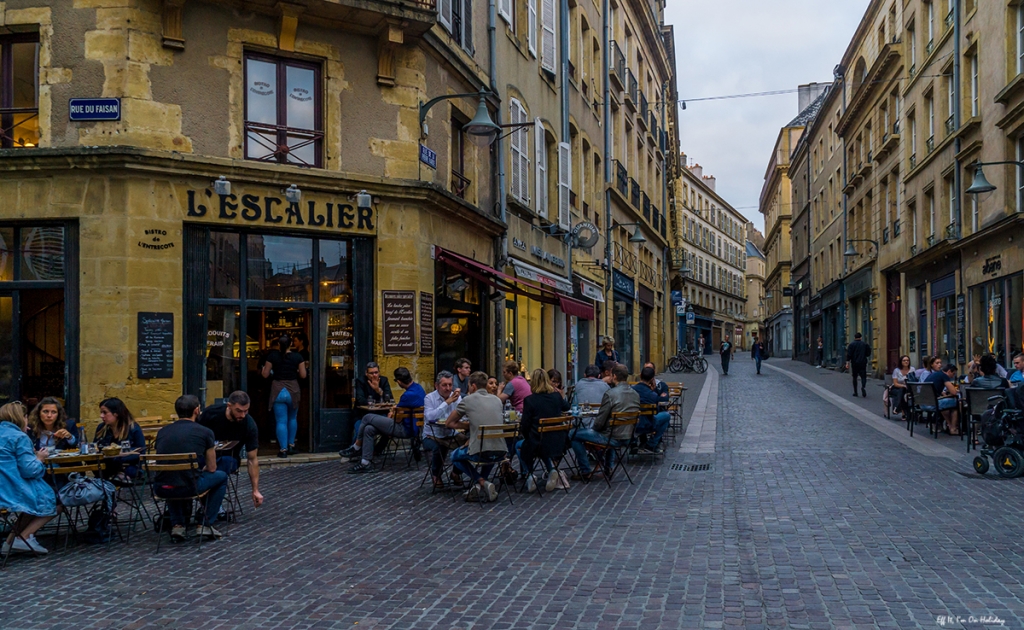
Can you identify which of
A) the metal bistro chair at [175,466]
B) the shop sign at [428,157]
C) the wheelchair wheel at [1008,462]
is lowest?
the wheelchair wheel at [1008,462]

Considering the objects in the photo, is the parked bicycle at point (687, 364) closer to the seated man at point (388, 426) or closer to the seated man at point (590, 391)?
the seated man at point (590, 391)

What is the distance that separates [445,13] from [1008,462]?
10.9m

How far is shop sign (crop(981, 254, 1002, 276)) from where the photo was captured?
21094mm

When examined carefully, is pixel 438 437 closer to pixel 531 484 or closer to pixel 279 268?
pixel 531 484

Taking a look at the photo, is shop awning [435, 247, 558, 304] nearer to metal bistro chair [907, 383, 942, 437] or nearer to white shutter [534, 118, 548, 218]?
white shutter [534, 118, 548, 218]

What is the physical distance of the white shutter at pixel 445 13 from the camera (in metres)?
15.1

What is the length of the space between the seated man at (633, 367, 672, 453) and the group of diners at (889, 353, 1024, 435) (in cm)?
446

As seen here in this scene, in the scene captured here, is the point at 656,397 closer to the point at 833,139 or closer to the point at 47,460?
the point at 47,460

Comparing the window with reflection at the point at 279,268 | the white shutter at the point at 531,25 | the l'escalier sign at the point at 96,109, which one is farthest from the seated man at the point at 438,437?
the white shutter at the point at 531,25

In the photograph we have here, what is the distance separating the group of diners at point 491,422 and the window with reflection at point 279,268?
1.60m

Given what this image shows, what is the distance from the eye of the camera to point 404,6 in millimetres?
13227

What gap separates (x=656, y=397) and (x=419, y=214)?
4495 millimetres

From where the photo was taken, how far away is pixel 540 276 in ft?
65.4

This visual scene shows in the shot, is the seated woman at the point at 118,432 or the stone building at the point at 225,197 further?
the stone building at the point at 225,197
